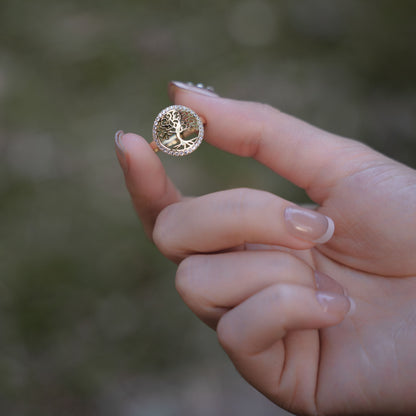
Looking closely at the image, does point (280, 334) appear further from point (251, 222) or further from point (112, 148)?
point (112, 148)

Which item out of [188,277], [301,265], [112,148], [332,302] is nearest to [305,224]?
[301,265]

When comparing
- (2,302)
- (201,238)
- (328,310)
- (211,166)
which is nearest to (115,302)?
(2,302)

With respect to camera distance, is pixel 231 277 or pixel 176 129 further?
pixel 176 129

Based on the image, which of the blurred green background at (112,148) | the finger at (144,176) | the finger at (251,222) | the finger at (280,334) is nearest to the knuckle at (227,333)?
the finger at (280,334)

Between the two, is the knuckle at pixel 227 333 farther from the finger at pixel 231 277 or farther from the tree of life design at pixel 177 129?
the tree of life design at pixel 177 129

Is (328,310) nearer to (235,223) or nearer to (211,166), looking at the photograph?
(235,223)

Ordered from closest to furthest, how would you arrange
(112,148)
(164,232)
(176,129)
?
(164,232), (176,129), (112,148)

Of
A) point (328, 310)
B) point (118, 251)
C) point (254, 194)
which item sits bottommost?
point (118, 251)
